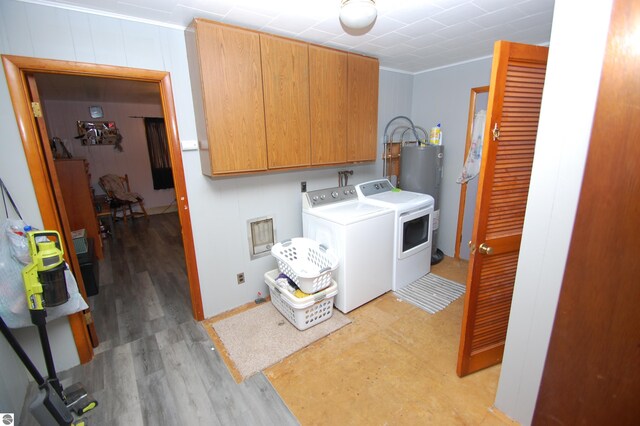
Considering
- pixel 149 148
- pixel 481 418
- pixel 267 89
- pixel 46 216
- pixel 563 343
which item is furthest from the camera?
pixel 149 148

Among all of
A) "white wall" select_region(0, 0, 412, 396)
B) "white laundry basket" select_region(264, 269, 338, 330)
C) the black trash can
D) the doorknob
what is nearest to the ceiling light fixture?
"white wall" select_region(0, 0, 412, 396)

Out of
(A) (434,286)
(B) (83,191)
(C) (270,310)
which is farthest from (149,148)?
(A) (434,286)

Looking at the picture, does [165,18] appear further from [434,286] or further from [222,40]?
[434,286]

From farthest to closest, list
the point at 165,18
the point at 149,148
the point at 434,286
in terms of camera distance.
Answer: the point at 149,148
the point at 434,286
the point at 165,18

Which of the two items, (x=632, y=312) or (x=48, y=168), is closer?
(x=632, y=312)

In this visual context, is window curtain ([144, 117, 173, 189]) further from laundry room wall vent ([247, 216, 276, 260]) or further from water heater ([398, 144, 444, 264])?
water heater ([398, 144, 444, 264])

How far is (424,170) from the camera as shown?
3.23 meters

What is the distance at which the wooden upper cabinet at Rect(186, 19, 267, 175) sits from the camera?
1.87 meters

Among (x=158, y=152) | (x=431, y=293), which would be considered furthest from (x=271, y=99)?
(x=158, y=152)

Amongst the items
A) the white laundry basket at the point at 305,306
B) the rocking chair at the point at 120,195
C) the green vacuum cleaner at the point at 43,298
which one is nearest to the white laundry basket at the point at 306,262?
the white laundry basket at the point at 305,306

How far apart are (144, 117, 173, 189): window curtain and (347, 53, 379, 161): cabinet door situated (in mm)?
4930

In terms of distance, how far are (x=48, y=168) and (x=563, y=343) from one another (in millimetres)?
2975

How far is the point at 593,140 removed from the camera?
3.45 ft

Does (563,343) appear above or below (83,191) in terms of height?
below
